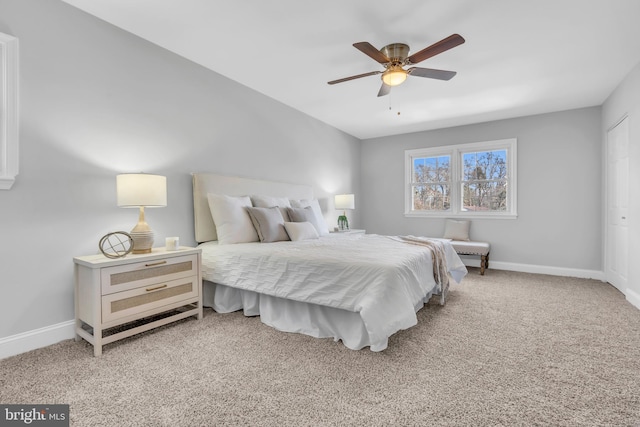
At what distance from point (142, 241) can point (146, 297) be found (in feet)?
1.46

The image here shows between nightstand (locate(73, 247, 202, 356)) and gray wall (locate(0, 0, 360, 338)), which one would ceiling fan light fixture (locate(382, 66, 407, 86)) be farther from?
nightstand (locate(73, 247, 202, 356))

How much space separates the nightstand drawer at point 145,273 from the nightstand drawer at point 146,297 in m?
0.04

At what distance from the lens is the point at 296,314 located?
2.52m

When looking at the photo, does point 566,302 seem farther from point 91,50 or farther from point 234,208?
point 91,50

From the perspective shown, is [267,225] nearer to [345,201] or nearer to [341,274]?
[341,274]

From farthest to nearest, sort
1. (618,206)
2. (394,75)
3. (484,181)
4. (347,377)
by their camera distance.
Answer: (484,181)
(618,206)
(394,75)
(347,377)

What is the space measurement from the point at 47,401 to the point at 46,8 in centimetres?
266

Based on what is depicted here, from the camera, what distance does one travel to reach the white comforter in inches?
80.0

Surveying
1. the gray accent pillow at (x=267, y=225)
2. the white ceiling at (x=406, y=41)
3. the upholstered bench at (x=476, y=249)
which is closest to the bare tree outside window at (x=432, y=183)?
the upholstered bench at (x=476, y=249)

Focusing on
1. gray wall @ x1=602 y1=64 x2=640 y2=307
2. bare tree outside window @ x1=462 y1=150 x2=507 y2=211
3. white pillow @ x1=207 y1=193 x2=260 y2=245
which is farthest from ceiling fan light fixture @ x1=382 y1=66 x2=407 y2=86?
bare tree outside window @ x1=462 y1=150 x2=507 y2=211

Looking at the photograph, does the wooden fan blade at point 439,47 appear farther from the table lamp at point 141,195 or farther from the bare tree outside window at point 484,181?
the bare tree outside window at point 484,181

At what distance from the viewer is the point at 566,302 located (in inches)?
128

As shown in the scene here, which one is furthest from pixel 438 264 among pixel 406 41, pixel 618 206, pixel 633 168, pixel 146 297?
pixel 618 206

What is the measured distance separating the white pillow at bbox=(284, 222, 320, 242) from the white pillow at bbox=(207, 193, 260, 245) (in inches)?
16.3
